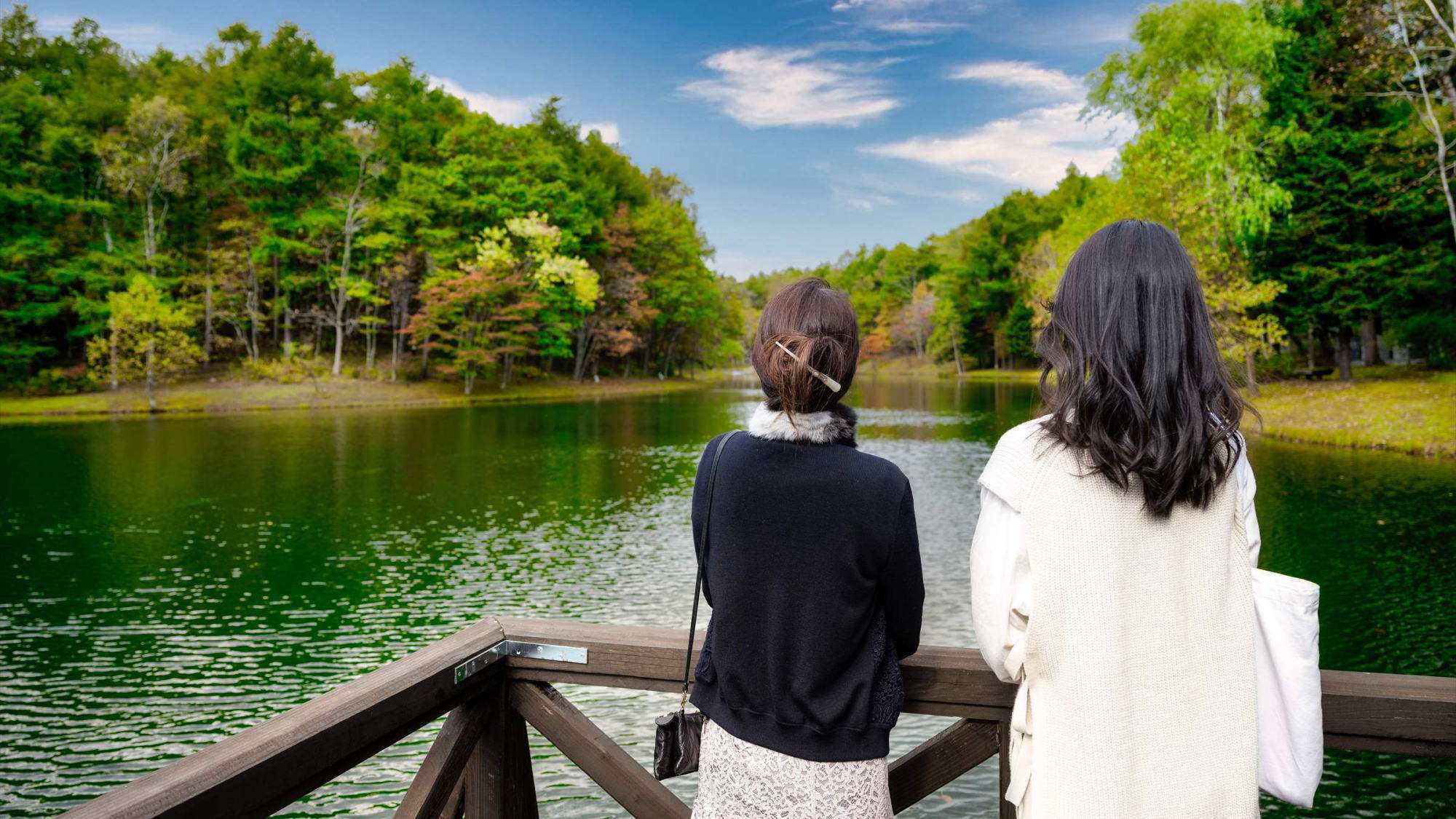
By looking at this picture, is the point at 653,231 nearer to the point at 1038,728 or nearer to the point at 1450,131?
the point at 1450,131

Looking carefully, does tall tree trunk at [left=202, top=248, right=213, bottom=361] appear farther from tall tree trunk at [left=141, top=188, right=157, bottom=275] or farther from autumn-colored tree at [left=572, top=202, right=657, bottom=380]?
autumn-colored tree at [left=572, top=202, right=657, bottom=380]

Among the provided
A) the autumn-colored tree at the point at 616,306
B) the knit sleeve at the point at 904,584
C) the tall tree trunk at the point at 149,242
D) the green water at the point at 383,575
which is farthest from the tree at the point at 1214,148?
the tall tree trunk at the point at 149,242

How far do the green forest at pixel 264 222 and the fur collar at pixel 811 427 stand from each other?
85.2 feet

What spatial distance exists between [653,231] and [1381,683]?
Answer: 39971 mm

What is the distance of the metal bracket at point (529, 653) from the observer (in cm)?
158

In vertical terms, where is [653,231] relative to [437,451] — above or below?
above

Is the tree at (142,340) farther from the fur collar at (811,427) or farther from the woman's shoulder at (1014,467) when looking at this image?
the woman's shoulder at (1014,467)

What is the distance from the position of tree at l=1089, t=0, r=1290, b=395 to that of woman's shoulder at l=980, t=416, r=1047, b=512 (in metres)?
19.3

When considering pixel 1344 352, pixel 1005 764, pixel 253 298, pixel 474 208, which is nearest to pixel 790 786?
pixel 1005 764

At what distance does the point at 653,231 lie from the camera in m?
39.9

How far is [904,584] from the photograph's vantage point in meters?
1.34

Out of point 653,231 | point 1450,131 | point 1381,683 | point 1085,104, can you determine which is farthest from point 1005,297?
point 1381,683

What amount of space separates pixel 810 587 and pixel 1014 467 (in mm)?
391

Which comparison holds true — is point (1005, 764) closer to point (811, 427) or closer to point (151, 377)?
point (811, 427)
